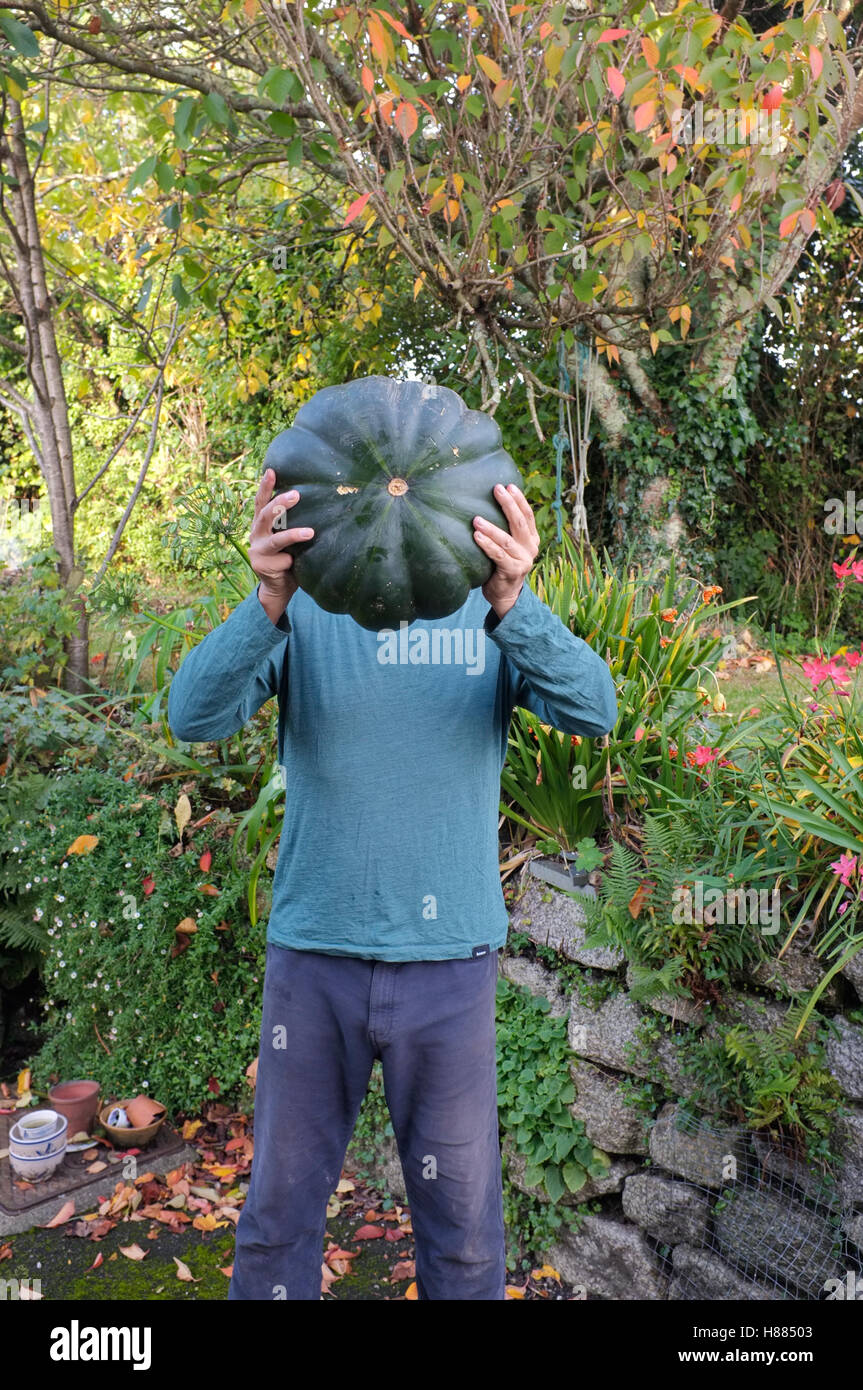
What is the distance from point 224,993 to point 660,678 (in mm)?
1995

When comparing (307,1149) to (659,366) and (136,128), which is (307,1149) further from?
(136,128)

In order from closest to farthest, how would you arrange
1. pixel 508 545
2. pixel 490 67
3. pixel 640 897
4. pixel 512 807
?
pixel 508 545 < pixel 640 897 < pixel 490 67 < pixel 512 807

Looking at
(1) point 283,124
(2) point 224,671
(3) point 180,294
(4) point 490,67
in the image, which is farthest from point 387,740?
(3) point 180,294

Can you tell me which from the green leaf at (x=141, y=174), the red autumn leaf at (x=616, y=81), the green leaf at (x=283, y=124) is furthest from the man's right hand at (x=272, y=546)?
the green leaf at (x=141, y=174)

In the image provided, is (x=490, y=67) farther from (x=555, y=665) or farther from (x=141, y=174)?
(x=555, y=665)

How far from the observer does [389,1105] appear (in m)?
1.97

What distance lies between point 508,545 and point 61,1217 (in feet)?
9.37

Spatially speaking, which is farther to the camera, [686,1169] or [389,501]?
[686,1169]

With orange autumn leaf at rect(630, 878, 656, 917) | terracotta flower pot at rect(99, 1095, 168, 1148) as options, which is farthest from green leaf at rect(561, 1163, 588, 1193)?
terracotta flower pot at rect(99, 1095, 168, 1148)

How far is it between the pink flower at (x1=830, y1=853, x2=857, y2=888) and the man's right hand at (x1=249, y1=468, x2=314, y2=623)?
1532mm

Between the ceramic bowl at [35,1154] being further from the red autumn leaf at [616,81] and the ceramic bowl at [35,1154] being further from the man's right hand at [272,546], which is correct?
the red autumn leaf at [616,81]

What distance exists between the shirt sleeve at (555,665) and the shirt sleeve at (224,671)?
1.40ft

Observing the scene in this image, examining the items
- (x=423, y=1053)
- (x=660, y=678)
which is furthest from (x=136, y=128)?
(x=423, y=1053)

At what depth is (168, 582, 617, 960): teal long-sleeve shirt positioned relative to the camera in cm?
189
